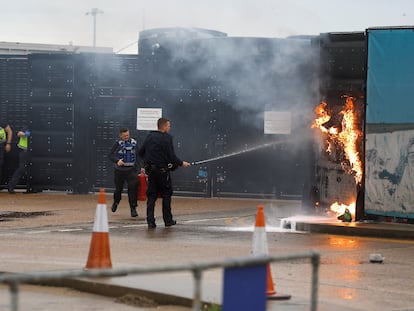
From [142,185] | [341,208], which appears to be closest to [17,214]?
[142,185]

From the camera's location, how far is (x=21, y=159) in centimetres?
2491

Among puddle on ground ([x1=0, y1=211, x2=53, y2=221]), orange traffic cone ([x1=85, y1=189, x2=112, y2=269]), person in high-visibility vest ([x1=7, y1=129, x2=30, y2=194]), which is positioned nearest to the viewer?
orange traffic cone ([x1=85, y1=189, x2=112, y2=269])

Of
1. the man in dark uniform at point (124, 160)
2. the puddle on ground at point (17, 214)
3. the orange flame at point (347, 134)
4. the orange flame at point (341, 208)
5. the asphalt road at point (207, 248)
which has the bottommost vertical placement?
the puddle on ground at point (17, 214)

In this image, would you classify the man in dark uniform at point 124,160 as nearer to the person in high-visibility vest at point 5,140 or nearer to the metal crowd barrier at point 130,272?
the person in high-visibility vest at point 5,140

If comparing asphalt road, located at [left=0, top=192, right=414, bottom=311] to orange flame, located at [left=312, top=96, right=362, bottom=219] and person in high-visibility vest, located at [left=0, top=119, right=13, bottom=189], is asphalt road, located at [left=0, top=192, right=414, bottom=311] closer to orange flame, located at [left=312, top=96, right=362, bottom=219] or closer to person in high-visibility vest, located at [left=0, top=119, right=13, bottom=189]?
orange flame, located at [left=312, top=96, right=362, bottom=219]

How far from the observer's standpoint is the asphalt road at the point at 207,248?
1005cm

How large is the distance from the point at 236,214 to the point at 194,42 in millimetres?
5337

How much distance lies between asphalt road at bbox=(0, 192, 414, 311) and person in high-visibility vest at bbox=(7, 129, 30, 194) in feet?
11.5

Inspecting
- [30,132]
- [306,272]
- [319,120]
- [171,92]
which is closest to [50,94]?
[30,132]

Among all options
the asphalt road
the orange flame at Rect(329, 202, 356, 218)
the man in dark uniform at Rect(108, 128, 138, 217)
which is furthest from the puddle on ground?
the orange flame at Rect(329, 202, 356, 218)

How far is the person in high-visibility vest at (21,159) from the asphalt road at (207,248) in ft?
11.5

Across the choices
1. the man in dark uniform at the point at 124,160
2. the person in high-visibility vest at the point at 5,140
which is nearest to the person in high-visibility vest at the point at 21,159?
the person in high-visibility vest at the point at 5,140

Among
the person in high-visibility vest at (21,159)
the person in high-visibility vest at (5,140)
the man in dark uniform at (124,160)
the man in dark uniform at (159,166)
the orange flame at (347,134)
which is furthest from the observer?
the person in high-visibility vest at (5,140)

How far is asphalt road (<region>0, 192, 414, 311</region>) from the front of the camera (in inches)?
396
